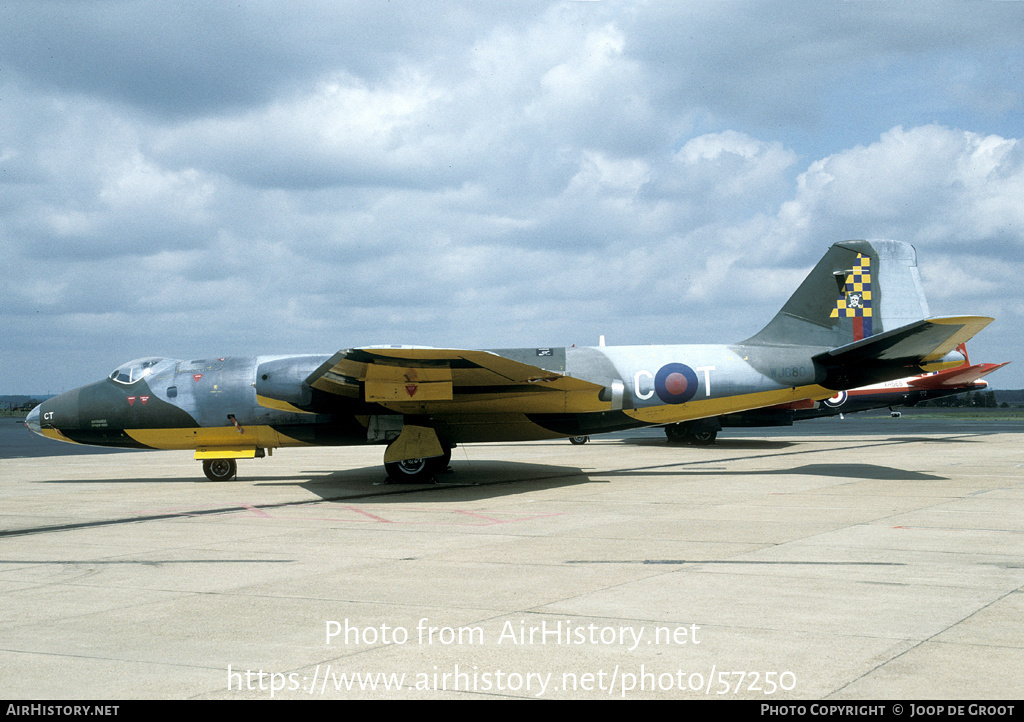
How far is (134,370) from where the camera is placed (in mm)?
19734

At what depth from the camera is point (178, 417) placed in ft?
63.0

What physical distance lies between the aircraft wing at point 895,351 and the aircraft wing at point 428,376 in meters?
5.59

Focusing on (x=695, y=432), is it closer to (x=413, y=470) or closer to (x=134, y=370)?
(x=413, y=470)

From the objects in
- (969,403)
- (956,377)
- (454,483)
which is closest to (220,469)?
(454,483)

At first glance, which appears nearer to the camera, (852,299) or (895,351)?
(895,351)

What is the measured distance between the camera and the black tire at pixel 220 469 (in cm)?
2025

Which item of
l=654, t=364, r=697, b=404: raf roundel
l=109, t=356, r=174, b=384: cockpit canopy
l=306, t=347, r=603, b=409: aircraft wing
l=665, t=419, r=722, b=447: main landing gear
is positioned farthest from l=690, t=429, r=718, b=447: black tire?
l=109, t=356, r=174, b=384: cockpit canopy

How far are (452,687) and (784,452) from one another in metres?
25.3

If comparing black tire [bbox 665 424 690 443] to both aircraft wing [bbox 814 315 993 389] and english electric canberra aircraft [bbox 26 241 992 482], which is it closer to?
english electric canberra aircraft [bbox 26 241 992 482]

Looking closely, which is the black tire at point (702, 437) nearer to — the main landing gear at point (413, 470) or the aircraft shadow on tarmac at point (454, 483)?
the aircraft shadow on tarmac at point (454, 483)

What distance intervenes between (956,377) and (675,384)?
785 inches

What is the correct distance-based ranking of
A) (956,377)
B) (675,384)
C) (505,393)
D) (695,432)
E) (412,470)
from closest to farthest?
(505,393) → (412,470) → (675,384) → (695,432) → (956,377)
